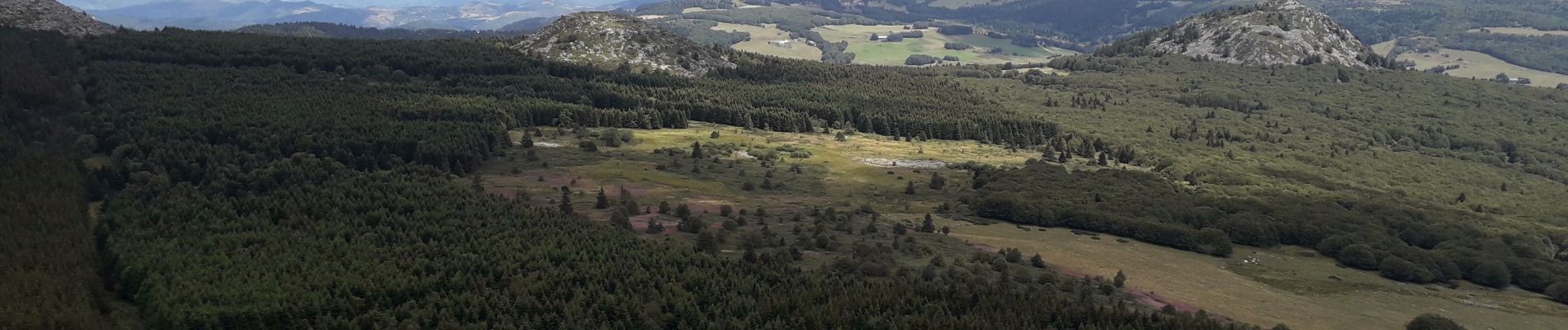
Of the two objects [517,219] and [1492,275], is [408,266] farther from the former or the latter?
[1492,275]

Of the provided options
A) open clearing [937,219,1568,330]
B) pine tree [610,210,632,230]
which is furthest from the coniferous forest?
open clearing [937,219,1568,330]

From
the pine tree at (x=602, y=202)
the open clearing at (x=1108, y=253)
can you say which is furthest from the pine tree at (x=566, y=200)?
the pine tree at (x=602, y=202)

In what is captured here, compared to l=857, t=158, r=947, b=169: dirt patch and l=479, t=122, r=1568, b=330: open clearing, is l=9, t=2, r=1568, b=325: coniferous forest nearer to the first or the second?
l=479, t=122, r=1568, b=330: open clearing

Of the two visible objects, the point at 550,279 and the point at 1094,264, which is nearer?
the point at 550,279

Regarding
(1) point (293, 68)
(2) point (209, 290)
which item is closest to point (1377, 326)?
(2) point (209, 290)

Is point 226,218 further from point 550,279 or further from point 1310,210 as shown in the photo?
point 1310,210

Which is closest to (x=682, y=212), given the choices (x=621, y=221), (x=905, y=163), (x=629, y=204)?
(x=629, y=204)

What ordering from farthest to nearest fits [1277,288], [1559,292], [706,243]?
[1559,292] → [1277,288] → [706,243]
